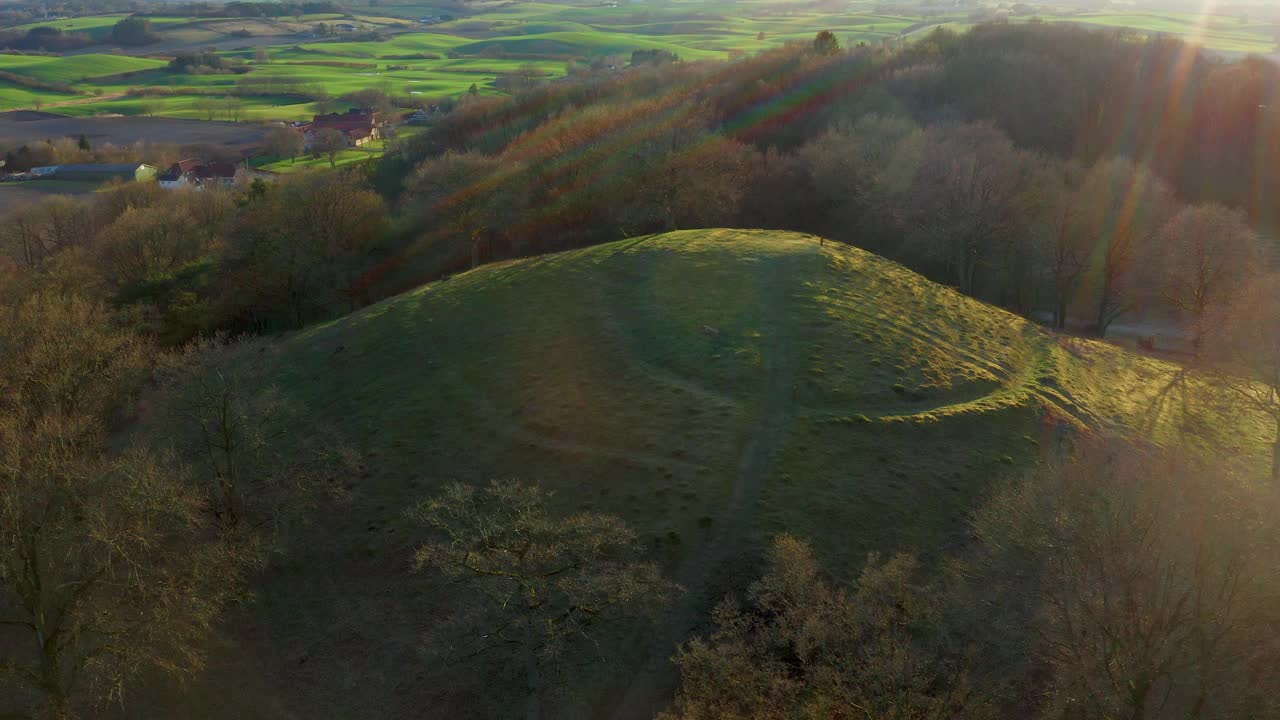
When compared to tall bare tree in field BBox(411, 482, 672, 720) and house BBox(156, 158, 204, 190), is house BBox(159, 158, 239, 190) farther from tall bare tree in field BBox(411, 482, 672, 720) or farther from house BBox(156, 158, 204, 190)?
tall bare tree in field BBox(411, 482, 672, 720)

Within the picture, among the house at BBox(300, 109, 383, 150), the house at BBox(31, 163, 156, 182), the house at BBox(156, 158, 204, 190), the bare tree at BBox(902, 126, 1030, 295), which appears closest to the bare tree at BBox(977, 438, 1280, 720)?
the bare tree at BBox(902, 126, 1030, 295)

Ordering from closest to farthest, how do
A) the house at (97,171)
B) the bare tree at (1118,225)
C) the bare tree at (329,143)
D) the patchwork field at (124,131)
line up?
the bare tree at (1118,225), the house at (97,171), the bare tree at (329,143), the patchwork field at (124,131)

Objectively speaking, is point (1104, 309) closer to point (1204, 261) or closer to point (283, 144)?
point (1204, 261)

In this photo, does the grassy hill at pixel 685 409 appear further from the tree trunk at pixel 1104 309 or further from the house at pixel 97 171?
the house at pixel 97 171

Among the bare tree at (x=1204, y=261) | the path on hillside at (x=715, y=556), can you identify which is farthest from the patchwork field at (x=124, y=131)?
the bare tree at (x=1204, y=261)

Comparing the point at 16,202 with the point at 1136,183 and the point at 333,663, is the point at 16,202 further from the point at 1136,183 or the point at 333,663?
the point at 1136,183

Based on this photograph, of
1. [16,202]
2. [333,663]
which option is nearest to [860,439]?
[333,663]

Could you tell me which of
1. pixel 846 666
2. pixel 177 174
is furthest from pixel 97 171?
pixel 846 666
